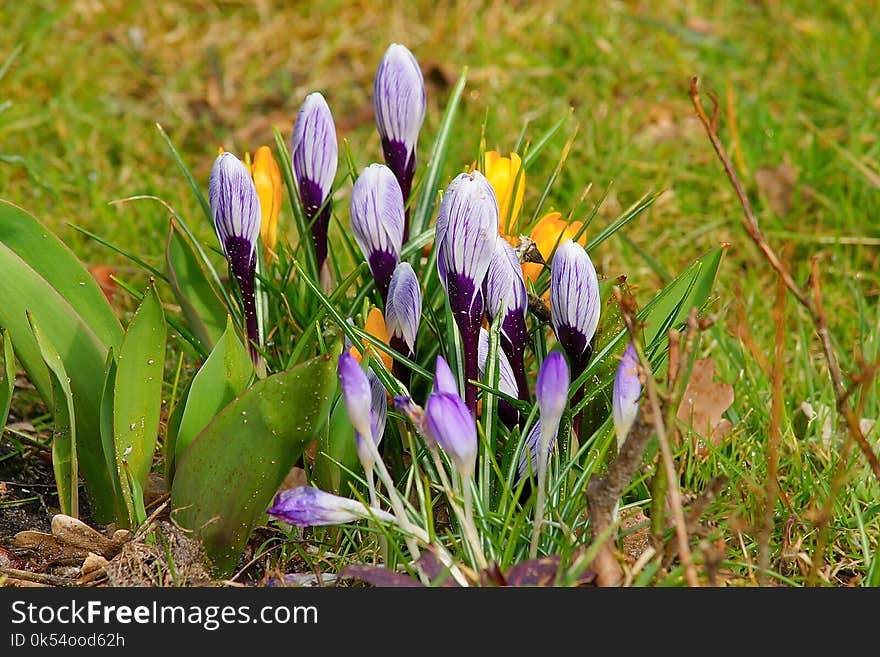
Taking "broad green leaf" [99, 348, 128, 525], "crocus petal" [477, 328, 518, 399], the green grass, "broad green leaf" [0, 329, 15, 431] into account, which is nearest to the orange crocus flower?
"crocus petal" [477, 328, 518, 399]

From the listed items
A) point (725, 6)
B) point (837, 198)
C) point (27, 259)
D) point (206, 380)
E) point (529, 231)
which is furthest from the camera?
point (725, 6)

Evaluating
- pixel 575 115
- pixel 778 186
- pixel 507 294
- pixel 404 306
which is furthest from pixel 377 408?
pixel 575 115

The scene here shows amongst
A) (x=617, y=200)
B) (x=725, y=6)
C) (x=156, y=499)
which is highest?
(x=725, y=6)

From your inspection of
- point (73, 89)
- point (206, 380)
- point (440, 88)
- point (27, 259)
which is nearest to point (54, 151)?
point (73, 89)

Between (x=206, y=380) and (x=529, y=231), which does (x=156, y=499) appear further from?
(x=529, y=231)

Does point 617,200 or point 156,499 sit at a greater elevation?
point 617,200

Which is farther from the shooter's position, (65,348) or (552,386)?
(65,348)

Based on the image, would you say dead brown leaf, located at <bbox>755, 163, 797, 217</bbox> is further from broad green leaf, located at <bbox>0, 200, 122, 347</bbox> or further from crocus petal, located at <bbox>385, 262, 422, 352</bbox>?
broad green leaf, located at <bbox>0, 200, 122, 347</bbox>

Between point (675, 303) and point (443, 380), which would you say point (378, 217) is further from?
point (675, 303)
